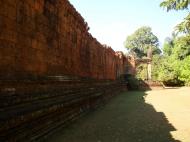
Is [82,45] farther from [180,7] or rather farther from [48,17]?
[180,7]

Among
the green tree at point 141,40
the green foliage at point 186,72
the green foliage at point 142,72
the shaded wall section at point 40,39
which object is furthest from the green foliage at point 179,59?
the green tree at point 141,40

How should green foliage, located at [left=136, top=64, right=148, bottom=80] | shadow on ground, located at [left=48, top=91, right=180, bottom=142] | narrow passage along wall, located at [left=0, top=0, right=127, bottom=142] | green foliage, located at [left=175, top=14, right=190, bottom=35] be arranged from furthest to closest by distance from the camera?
green foliage, located at [left=136, top=64, right=148, bottom=80], green foliage, located at [left=175, top=14, right=190, bottom=35], shadow on ground, located at [left=48, top=91, right=180, bottom=142], narrow passage along wall, located at [left=0, top=0, right=127, bottom=142]

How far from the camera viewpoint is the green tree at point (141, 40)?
77375 millimetres

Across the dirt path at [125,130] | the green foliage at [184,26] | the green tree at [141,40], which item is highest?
the green tree at [141,40]

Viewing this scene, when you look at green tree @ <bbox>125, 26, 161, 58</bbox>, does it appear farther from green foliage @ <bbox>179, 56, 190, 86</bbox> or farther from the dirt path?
the dirt path

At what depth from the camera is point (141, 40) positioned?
258ft

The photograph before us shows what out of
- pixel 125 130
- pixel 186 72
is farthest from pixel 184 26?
pixel 186 72

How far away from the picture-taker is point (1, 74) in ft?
15.9

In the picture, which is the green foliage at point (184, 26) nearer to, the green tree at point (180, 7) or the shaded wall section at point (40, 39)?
the green tree at point (180, 7)

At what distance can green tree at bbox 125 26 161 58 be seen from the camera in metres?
77.4

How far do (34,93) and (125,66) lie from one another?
96.2ft

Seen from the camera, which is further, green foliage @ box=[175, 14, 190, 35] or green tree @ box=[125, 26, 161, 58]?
green tree @ box=[125, 26, 161, 58]

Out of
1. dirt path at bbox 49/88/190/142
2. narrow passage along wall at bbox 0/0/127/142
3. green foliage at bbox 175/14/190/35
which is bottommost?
dirt path at bbox 49/88/190/142

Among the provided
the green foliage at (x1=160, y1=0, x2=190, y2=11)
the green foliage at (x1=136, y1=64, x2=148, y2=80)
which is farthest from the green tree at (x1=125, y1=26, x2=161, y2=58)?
the green foliage at (x1=160, y1=0, x2=190, y2=11)
